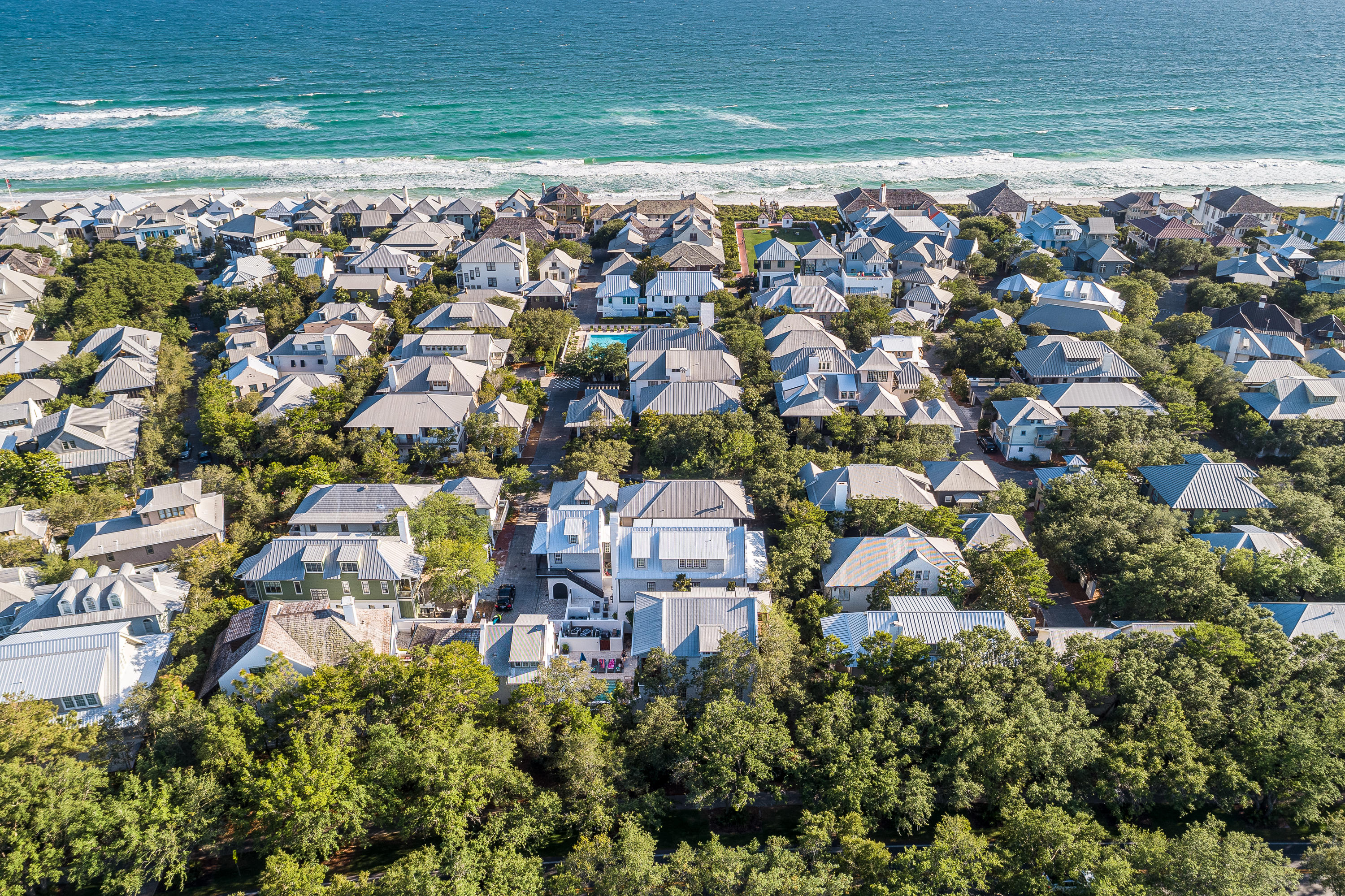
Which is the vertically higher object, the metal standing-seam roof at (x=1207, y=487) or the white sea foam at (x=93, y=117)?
the white sea foam at (x=93, y=117)

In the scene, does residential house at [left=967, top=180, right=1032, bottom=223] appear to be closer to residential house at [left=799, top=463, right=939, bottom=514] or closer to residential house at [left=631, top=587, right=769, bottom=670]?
residential house at [left=799, top=463, right=939, bottom=514]

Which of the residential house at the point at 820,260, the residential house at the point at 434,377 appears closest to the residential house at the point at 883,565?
the residential house at the point at 434,377

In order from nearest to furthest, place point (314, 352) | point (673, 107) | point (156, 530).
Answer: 1. point (156, 530)
2. point (314, 352)
3. point (673, 107)

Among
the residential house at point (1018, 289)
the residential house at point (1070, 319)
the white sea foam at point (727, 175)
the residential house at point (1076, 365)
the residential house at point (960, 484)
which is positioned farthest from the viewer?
the white sea foam at point (727, 175)

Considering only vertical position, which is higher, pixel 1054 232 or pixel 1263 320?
pixel 1054 232

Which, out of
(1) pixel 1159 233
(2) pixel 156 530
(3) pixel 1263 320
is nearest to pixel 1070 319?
(3) pixel 1263 320

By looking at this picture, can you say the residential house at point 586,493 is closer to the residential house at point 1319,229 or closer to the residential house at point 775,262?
the residential house at point 775,262

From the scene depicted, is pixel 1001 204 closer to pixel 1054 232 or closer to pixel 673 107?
pixel 1054 232
